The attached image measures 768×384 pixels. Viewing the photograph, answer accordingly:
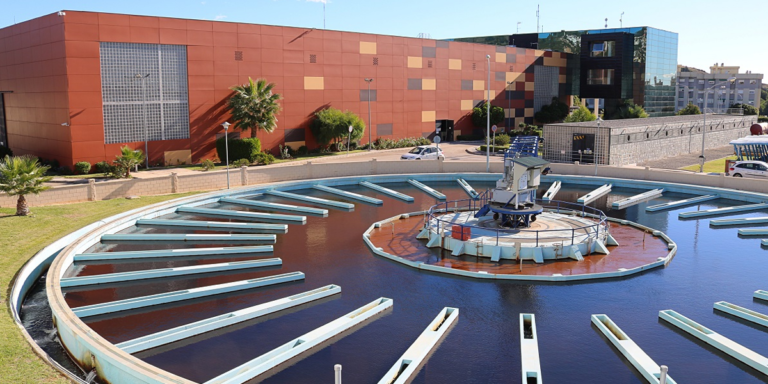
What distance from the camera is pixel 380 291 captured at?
72.3ft

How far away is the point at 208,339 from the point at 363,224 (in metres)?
14.9

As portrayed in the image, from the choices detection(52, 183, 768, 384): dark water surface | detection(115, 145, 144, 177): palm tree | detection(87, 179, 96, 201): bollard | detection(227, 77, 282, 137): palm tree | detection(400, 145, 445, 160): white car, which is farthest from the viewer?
detection(400, 145, 445, 160): white car

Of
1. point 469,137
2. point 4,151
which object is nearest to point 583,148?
point 469,137

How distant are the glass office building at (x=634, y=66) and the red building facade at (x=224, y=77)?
17190 millimetres

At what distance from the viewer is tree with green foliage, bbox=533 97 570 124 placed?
83.6 m

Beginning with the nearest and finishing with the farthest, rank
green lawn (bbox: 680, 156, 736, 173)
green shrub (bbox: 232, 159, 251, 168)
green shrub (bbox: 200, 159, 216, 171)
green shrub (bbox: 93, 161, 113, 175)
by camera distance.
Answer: green shrub (bbox: 93, 161, 113, 175), green shrub (bbox: 200, 159, 216, 171), green lawn (bbox: 680, 156, 736, 173), green shrub (bbox: 232, 159, 251, 168)

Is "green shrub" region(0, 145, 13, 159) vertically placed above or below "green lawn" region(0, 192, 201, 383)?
above

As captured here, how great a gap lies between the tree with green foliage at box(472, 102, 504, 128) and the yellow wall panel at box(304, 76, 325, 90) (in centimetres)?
2257

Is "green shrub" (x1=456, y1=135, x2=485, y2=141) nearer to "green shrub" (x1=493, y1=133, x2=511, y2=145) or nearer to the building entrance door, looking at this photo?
"green shrub" (x1=493, y1=133, x2=511, y2=145)

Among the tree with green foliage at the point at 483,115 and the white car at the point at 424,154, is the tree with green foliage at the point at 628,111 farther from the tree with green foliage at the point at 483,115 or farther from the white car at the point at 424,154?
the white car at the point at 424,154

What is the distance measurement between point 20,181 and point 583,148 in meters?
41.9

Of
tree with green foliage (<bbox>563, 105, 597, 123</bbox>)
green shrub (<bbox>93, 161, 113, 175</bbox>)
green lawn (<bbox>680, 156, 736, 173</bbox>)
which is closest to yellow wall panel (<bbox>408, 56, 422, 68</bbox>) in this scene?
tree with green foliage (<bbox>563, 105, 597, 123</bbox>)

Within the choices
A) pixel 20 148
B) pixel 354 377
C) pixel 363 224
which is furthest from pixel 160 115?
pixel 354 377

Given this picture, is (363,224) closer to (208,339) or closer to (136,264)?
(136,264)
